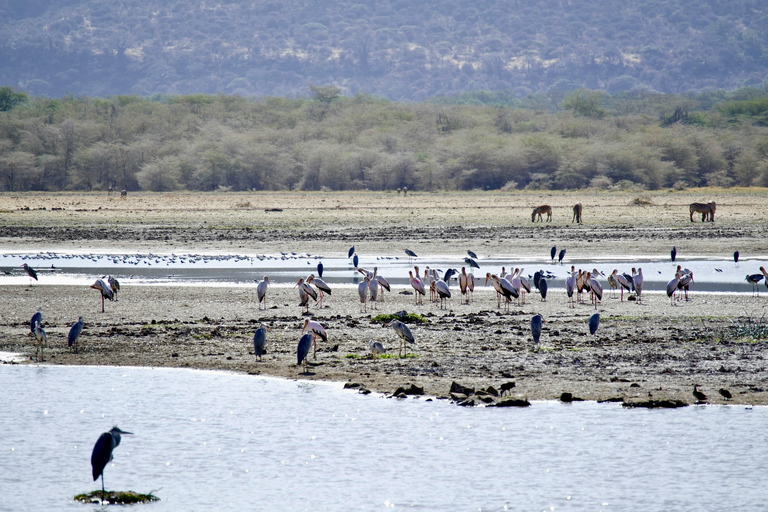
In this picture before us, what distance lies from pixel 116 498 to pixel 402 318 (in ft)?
20.5

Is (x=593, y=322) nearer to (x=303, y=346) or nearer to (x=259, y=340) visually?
(x=303, y=346)

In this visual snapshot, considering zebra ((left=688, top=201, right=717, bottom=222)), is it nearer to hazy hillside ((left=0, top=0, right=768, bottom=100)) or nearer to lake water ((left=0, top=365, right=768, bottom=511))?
lake water ((left=0, top=365, right=768, bottom=511))

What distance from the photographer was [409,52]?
187875 mm

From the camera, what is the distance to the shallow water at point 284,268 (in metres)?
17.0

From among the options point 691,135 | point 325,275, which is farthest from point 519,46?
point 325,275

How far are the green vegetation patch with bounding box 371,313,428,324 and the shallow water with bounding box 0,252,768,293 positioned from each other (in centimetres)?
412

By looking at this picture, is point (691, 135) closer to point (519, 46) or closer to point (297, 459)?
point (297, 459)

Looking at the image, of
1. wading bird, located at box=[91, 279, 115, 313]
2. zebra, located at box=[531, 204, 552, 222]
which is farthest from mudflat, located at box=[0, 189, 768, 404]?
zebra, located at box=[531, 204, 552, 222]

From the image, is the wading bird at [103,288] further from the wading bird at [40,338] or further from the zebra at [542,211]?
the zebra at [542,211]

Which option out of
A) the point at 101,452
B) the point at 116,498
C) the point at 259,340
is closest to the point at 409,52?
the point at 259,340

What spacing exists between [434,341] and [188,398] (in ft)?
10.6

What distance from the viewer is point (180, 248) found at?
2325 centimetres

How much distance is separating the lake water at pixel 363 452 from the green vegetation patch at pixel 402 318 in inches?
126

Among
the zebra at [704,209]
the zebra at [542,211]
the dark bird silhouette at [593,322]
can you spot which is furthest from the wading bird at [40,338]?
the zebra at [704,209]
